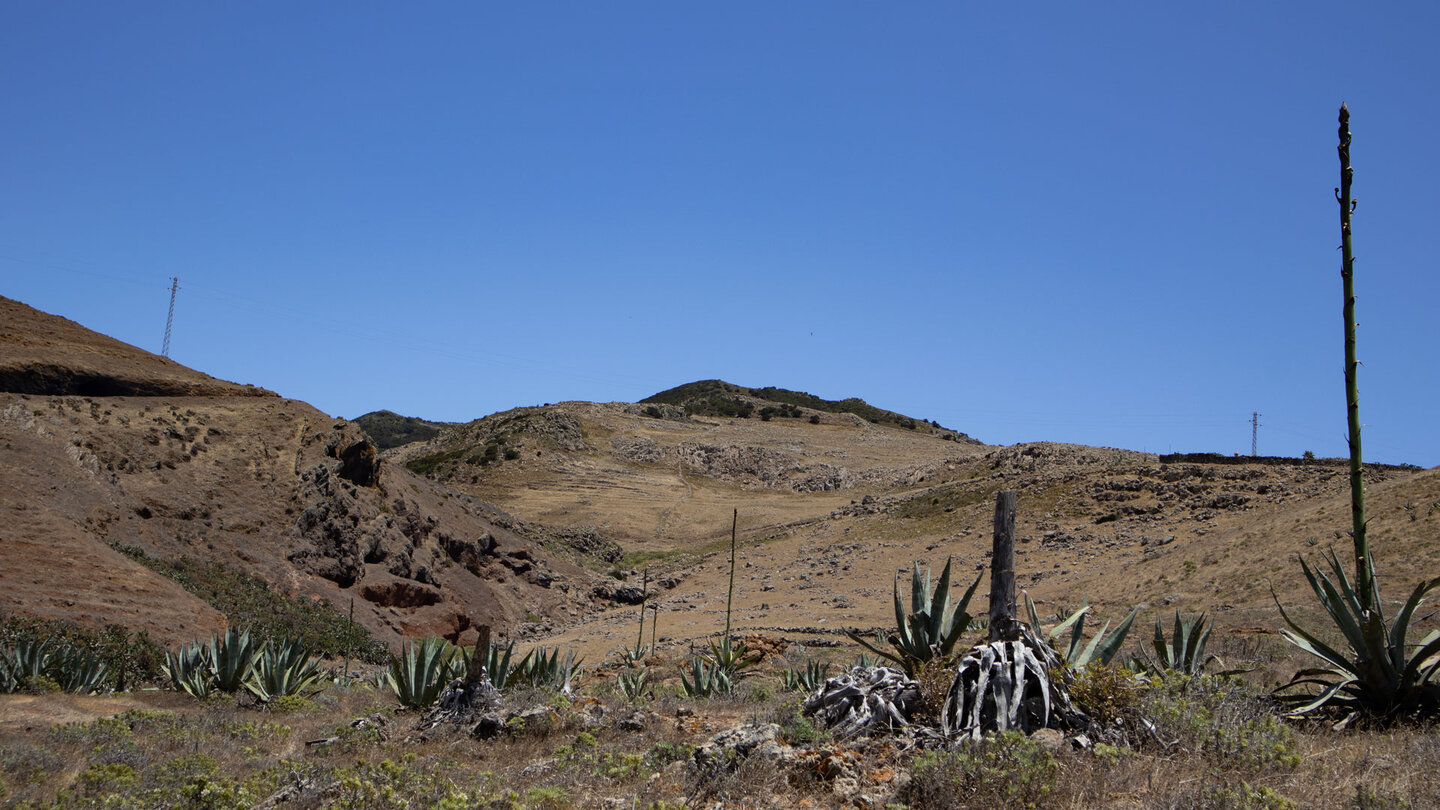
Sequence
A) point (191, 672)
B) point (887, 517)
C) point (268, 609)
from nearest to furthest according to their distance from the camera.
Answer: point (191, 672)
point (268, 609)
point (887, 517)

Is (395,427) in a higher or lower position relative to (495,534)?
higher

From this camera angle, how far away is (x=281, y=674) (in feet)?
33.3

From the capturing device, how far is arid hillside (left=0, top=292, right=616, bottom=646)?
14.9 meters

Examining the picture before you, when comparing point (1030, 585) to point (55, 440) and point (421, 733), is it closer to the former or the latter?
point (421, 733)

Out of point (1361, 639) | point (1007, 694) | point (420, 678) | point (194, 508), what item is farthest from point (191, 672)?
point (1361, 639)

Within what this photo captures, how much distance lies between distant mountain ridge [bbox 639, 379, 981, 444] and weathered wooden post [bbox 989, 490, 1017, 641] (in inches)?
2980

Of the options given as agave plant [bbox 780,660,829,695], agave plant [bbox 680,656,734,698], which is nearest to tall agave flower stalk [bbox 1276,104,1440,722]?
agave plant [bbox 780,660,829,695]

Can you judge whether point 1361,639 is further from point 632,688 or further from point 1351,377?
point 632,688

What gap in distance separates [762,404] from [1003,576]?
319 ft

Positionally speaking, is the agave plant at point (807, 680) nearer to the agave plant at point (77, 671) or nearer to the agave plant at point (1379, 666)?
the agave plant at point (1379, 666)

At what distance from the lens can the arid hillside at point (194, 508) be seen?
14.9 m

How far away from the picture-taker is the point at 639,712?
787 cm

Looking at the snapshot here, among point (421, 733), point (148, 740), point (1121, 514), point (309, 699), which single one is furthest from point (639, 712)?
point (1121, 514)

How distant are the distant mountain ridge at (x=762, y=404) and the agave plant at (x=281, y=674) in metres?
70.8
